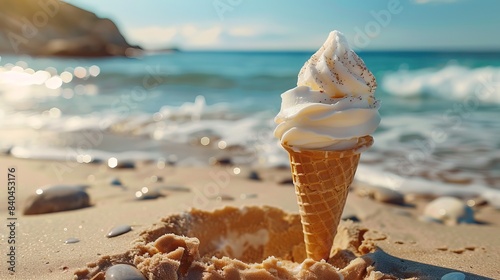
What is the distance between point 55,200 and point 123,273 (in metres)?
1.88

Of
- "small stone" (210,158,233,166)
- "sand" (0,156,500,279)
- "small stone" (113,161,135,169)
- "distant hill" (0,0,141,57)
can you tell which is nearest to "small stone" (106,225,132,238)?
"sand" (0,156,500,279)

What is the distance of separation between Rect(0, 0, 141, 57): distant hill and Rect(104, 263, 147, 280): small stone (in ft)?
117

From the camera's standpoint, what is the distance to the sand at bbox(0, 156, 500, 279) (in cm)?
250

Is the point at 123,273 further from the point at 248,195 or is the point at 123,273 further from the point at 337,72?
the point at 248,195

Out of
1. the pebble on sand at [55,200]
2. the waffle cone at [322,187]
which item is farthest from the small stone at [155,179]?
the waffle cone at [322,187]

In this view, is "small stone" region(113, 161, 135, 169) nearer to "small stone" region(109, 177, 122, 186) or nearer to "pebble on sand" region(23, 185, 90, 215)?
"small stone" region(109, 177, 122, 186)

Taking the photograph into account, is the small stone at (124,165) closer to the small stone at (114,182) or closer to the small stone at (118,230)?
the small stone at (114,182)

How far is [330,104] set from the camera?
101 inches

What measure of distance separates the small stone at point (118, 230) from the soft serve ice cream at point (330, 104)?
1078 millimetres

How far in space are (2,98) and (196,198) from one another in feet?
32.9

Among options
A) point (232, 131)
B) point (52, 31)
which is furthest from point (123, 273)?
point (52, 31)

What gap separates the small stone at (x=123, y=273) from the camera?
2070 mm

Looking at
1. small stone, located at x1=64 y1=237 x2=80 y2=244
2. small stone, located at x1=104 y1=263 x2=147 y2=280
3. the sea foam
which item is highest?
the sea foam

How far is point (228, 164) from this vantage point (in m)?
6.10
